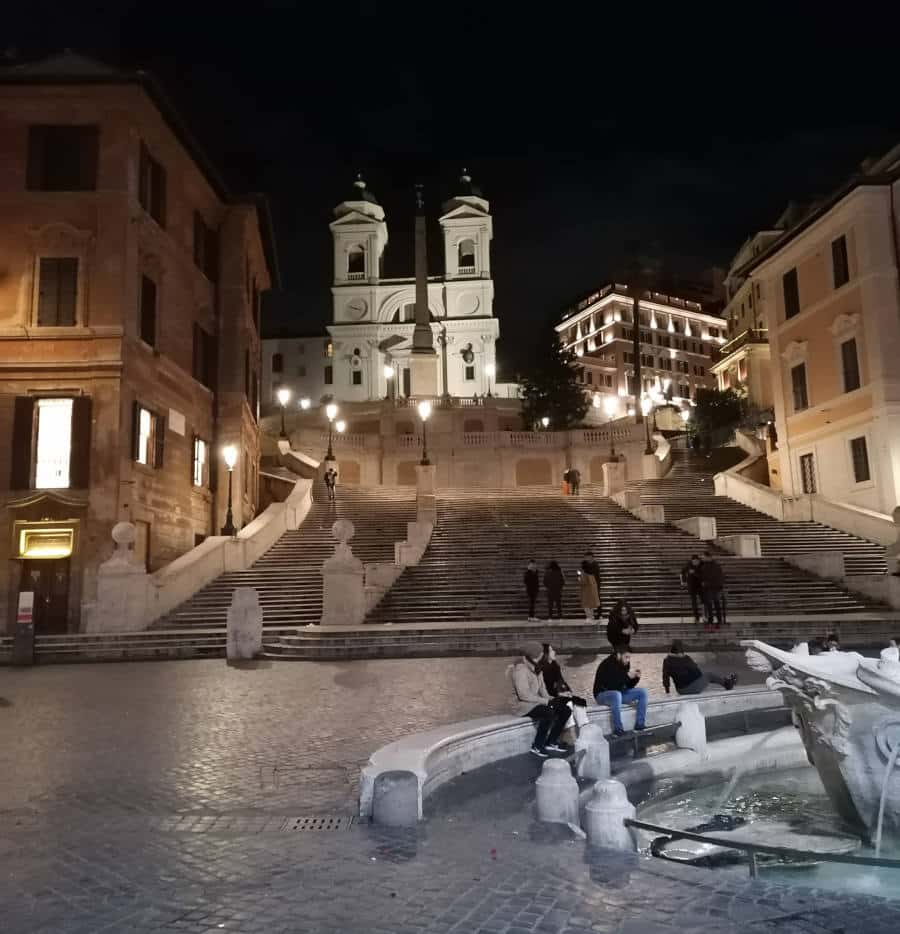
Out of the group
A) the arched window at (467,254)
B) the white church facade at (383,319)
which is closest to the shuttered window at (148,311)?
the white church facade at (383,319)

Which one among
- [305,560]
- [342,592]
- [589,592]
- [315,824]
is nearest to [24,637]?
[342,592]

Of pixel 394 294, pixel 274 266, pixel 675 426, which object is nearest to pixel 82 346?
pixel 274 266

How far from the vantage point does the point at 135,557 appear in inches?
899

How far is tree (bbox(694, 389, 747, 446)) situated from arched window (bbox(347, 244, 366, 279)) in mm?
46805

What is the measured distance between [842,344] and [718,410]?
2527cm

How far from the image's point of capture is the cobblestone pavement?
4.29 m

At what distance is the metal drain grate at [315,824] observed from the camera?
5.79 m

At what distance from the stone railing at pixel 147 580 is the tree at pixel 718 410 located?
35.4m

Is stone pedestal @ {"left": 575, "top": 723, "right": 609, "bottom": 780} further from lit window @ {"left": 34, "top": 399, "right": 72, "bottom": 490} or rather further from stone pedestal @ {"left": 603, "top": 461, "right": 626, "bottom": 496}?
stone pedestal @ {"left": 603, "top": 461, "right": 626, "bottom": 496}

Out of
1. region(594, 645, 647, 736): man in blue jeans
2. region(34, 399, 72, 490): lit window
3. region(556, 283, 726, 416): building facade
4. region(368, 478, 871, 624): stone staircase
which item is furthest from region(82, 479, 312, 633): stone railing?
region(556, 283, 726, 416): building facade

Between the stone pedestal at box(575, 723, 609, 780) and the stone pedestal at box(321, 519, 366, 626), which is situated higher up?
the stone pedestal at box(321, 519, 366, 626)

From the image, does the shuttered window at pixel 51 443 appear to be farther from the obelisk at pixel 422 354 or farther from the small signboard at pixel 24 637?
the obelisk at pixel 422 354

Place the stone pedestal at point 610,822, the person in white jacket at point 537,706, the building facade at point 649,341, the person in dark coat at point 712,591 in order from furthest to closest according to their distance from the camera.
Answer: the building facade at point 649,341
the person in dark coat at point 712,591
the person in white jacket at point 537,706
the stone pedestal at point 610,822

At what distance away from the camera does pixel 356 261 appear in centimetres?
9119
